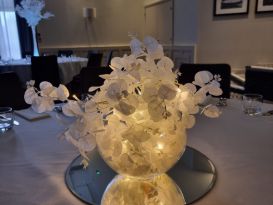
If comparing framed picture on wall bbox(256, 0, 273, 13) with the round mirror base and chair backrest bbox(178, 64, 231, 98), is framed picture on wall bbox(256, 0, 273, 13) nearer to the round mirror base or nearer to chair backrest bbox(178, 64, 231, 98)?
chair backrest bbox(178, 64, 231, 98)

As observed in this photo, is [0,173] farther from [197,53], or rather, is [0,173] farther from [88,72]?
[197,53]

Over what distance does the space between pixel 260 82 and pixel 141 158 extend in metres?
1.97

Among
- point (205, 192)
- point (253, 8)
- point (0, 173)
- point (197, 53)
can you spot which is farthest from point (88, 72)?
point (253, 8)

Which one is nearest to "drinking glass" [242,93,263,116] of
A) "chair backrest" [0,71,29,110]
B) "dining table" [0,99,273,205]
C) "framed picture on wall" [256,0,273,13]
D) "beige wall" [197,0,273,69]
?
"dining table" [0,99,273,205]

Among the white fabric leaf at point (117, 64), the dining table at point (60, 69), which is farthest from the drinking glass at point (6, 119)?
the dining table at point (60, 69)

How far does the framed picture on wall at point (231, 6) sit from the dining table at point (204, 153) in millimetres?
2623

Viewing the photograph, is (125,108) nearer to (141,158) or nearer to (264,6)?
(141,158)

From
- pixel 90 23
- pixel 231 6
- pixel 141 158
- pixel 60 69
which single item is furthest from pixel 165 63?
pixel 90 23

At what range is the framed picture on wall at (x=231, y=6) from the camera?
3.47m

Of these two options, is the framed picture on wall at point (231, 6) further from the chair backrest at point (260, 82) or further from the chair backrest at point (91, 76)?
the chair backrest at point (91, 76)

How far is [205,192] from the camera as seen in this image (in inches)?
27.7

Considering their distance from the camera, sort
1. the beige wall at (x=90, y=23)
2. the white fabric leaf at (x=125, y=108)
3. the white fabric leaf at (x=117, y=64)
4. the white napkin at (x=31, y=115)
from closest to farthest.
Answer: the white fabric leaf at (x=125, y=108), the white fabric leaf at (x=117, y=64), the white napkin at (x=31, y=115), the beige wall at (x=90, y=23)

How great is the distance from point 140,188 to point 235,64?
3.51 meters

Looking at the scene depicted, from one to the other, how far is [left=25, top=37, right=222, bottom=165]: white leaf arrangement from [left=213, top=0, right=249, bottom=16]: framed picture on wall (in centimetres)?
334
